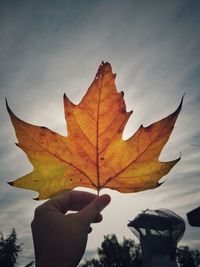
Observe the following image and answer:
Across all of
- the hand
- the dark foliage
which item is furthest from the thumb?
the dark foliage

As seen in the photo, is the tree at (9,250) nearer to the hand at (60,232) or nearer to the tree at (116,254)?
the tree at (116,254)

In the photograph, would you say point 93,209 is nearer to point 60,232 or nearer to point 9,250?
point 60,232

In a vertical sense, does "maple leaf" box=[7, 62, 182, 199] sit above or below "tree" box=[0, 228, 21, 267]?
below

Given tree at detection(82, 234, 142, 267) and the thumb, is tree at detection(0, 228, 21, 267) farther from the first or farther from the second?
the thumb

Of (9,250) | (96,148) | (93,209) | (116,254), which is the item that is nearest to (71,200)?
(93,209)

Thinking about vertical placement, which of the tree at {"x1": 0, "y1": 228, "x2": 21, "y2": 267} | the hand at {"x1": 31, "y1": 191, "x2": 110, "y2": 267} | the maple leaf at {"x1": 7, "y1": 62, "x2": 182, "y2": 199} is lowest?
the hand at {"x1": 31, "y1": 191, "x2": 110, "y2": 267}

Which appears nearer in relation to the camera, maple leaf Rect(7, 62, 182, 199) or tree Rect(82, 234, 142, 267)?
maple leaf Rect(7, 62, 182, 199)

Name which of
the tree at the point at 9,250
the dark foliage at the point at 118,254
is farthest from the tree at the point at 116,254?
the tree at the point at 9,250
